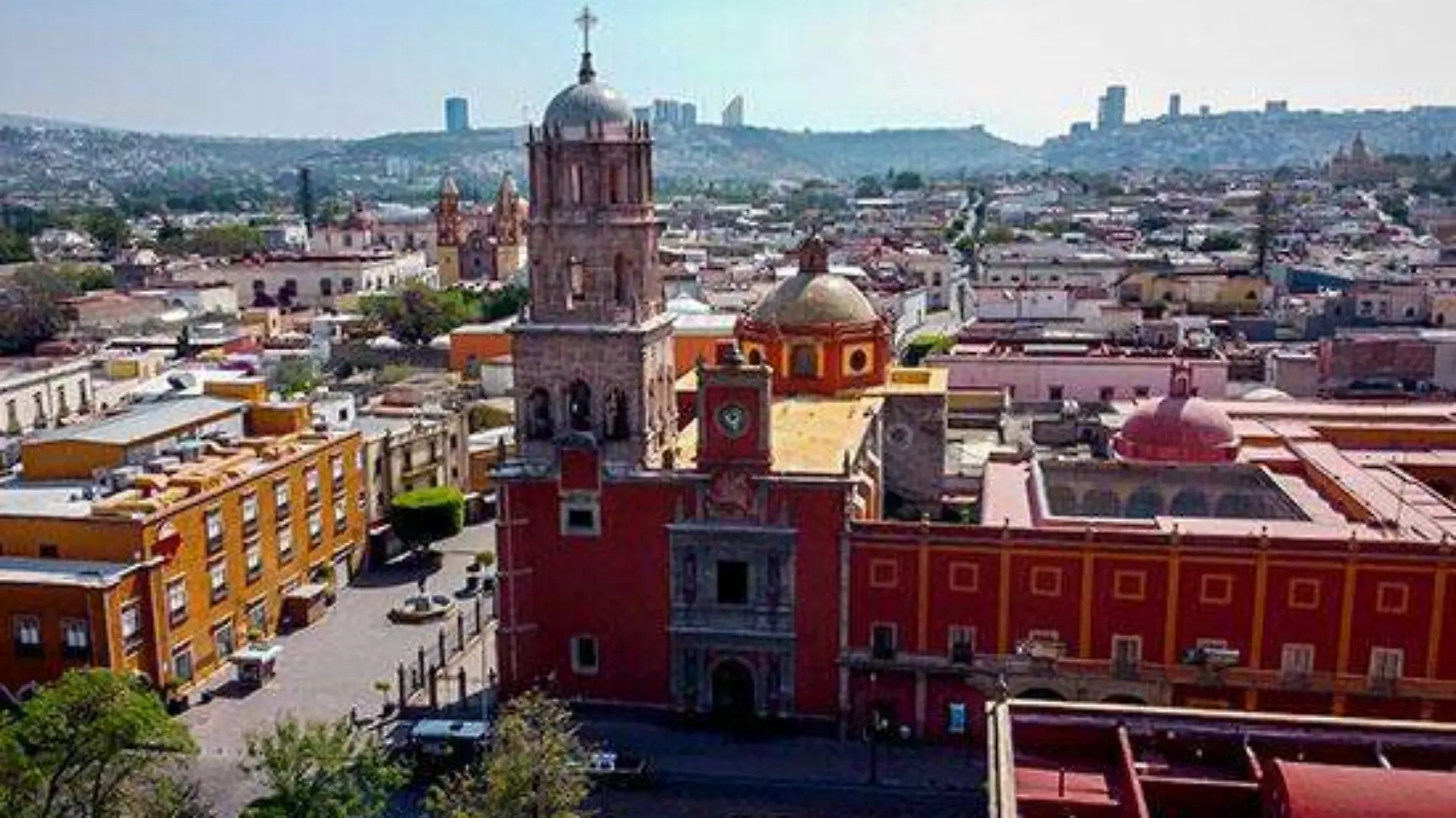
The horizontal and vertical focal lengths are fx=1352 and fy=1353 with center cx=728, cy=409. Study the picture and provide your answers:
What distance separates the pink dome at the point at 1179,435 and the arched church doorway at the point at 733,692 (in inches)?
633

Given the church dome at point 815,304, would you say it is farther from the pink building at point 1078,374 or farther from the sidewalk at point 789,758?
the pink building at point 1078,374

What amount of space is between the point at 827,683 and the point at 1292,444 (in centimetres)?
2116

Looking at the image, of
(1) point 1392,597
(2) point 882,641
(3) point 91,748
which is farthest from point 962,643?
(3) point 91,748

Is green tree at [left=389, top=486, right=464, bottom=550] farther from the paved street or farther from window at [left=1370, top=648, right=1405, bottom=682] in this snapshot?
window at [left=1370, top=648, right=1405, bottom=682]

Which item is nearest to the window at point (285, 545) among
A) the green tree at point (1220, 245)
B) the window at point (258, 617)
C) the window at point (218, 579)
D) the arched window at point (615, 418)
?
the window at point (258, 617)

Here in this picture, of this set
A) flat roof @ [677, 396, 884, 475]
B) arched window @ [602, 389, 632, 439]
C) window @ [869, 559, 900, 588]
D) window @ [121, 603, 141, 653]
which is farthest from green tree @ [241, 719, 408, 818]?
window @ [869, 559, 900, 588]

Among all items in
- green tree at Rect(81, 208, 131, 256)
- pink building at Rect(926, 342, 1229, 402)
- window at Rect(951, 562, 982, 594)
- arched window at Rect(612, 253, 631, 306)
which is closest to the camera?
window at Rect(951, 562, 982, 594)

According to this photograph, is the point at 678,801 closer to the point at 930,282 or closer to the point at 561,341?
the point at 561,341

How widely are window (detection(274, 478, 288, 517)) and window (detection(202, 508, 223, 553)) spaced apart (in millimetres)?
3521

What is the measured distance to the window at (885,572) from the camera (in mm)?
38375

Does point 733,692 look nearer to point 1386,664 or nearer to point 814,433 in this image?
point 814,433

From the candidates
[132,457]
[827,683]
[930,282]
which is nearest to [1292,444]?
[827,683]

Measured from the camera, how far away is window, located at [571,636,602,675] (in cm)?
4050

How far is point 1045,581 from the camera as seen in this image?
3769cm
